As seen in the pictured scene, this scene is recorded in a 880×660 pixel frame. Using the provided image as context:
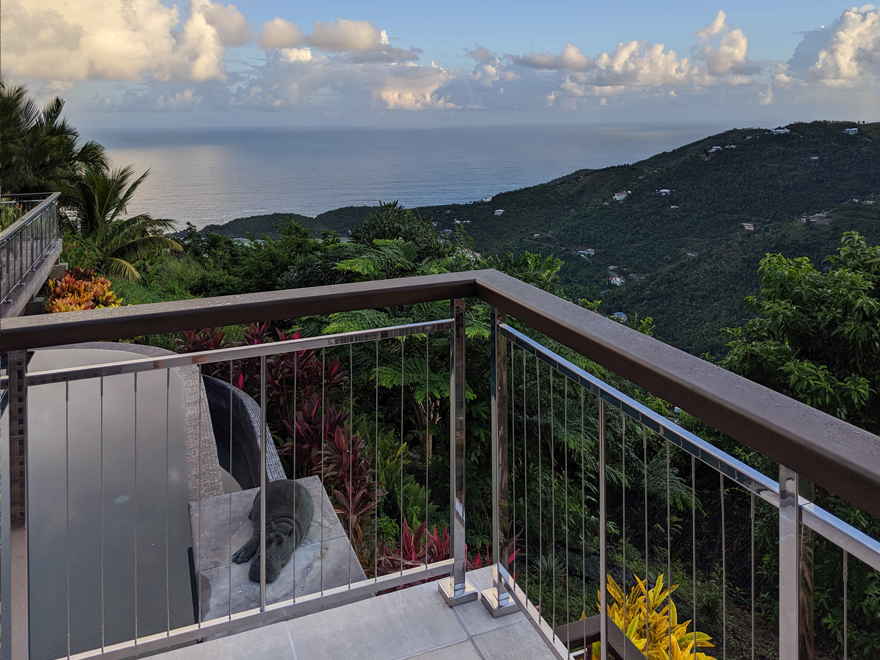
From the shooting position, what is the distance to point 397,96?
107 ft

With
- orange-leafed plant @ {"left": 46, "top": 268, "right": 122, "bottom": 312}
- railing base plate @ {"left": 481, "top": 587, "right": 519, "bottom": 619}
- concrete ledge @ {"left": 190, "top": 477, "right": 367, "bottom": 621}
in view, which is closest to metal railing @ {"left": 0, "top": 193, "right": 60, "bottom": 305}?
orange-leafed plant @ {"left": 46, "top": 268, "right": 122, "bottom": 312}

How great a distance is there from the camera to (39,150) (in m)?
17.0

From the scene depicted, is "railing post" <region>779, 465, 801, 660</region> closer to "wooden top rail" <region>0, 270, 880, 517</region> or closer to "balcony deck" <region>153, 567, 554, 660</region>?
"wooden top rail" <region>0, 270, 880, 517</region>

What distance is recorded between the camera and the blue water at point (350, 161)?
26.5 metres

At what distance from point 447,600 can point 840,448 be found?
137 centimetres

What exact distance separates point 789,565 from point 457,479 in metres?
1.08

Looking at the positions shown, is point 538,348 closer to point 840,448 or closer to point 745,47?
point 840,448

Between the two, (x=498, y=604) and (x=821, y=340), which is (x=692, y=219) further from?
(x=498, y=604)

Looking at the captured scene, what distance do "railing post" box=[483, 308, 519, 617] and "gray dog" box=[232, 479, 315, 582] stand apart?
24.9 inches

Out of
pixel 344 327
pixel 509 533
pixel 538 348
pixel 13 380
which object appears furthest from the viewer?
pixel 344 327

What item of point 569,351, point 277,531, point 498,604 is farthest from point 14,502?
point 569,351

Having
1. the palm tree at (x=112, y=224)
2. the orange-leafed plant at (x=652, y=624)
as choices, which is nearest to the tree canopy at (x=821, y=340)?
the orange-leafed plant at (x=652, y=624)

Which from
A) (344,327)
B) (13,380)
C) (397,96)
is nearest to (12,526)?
(13,380)

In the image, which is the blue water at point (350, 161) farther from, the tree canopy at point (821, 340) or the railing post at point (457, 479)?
the railing post at point (457, 479)
